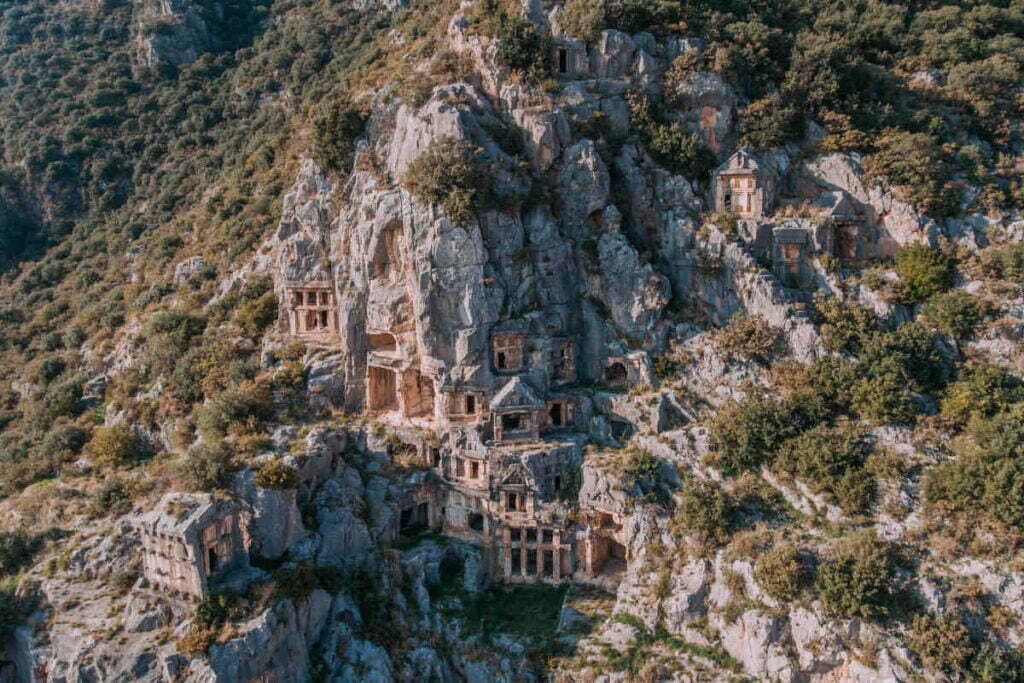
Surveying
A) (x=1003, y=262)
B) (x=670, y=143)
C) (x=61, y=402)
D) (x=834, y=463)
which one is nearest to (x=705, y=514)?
(x=834, y=463)

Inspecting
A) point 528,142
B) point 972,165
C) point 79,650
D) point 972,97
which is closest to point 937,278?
point 972,165

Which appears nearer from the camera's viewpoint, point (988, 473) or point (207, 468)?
point (988, 473)

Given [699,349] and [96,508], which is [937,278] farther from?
[96,508]

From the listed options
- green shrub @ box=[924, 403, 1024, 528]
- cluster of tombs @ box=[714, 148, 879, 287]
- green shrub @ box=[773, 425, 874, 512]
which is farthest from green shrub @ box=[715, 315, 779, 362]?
green shrub @ box=[924, 403, 1024, 528]

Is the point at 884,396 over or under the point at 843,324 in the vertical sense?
under

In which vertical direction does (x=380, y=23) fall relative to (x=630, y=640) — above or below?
above

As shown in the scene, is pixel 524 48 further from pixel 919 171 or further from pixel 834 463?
pixel 834 463
